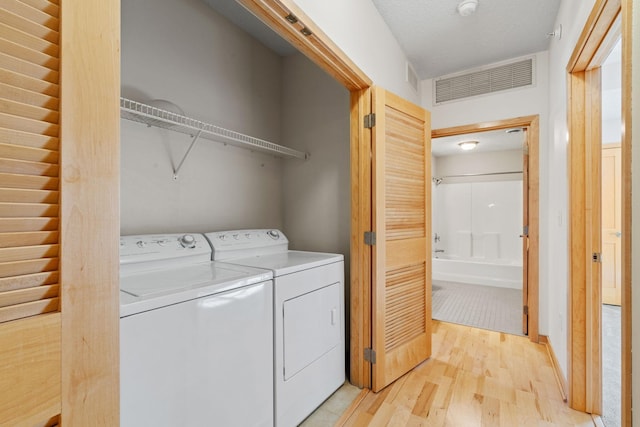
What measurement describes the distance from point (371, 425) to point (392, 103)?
1981 millimetres

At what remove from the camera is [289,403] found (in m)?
1.57

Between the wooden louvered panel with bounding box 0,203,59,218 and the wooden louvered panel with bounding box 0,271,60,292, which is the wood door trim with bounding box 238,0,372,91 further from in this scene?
the wooden louvered panel with bounding box 0,271,60,292

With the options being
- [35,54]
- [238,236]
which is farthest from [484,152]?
[35,54]

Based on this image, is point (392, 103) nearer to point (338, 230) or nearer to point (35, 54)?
point (338, 230)

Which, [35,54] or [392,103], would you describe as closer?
[35,54]

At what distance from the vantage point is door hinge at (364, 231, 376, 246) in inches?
75.8

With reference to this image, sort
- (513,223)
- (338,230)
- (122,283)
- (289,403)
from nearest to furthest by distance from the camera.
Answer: (122,283) → (289,403) → (338,230) → (513,223)

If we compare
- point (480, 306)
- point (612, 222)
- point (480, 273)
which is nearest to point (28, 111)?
point (480, 306)

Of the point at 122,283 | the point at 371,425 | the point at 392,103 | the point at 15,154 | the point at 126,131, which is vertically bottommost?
the point at 371,425

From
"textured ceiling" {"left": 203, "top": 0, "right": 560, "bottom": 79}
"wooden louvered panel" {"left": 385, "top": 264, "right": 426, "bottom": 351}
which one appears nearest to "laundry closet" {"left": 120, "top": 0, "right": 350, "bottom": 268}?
"textured ceiling" {"left": 203, "top": 0, "right": 560, "bottom": 79}

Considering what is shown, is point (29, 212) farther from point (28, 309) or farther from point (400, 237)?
point (400, 237)

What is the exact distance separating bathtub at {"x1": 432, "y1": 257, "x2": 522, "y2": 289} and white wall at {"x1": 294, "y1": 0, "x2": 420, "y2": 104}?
3232 mm

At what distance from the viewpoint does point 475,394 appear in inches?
75.9

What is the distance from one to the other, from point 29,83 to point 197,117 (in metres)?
1.60
